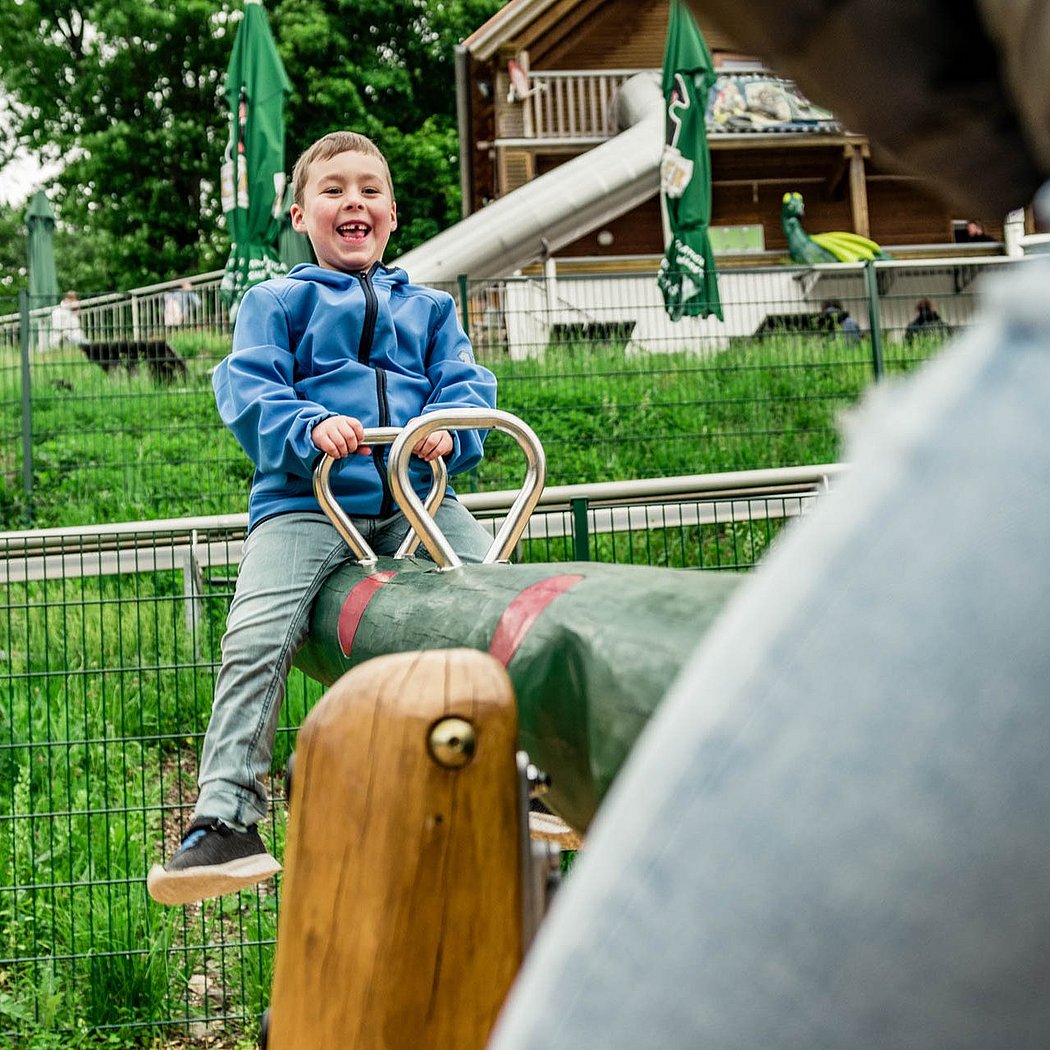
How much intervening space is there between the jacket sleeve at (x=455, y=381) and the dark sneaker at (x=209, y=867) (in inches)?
32.1

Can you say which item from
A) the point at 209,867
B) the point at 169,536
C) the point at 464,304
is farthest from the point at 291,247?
the point at 209,867

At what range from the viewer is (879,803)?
1.60ft

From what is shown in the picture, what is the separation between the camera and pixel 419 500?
1707 mm

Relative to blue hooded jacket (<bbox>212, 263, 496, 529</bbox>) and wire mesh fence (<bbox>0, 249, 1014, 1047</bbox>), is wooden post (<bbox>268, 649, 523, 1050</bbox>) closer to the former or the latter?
blue hooded jacket (<bbox>212, 263, 496, 529</bbox>)

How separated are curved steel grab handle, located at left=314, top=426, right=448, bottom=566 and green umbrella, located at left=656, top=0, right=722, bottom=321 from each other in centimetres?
759

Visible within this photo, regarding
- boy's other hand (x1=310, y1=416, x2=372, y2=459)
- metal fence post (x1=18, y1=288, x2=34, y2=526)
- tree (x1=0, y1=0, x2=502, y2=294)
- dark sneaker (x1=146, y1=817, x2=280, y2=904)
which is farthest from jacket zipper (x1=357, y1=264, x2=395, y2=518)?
tree (x1=0, y1=0, x2=502, y2=294)

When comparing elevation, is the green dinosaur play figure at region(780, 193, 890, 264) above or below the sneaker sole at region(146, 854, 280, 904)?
above

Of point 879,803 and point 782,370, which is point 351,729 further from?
point 782,370

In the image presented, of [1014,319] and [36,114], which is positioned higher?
[36,114]

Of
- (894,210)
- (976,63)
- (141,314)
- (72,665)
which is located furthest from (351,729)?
(894,210)

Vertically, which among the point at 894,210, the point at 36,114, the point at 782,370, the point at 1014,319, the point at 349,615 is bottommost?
the point at 349,615

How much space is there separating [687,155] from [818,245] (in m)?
7.91

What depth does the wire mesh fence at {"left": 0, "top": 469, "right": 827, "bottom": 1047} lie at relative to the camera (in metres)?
3.73

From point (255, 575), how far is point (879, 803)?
198 centimetres
